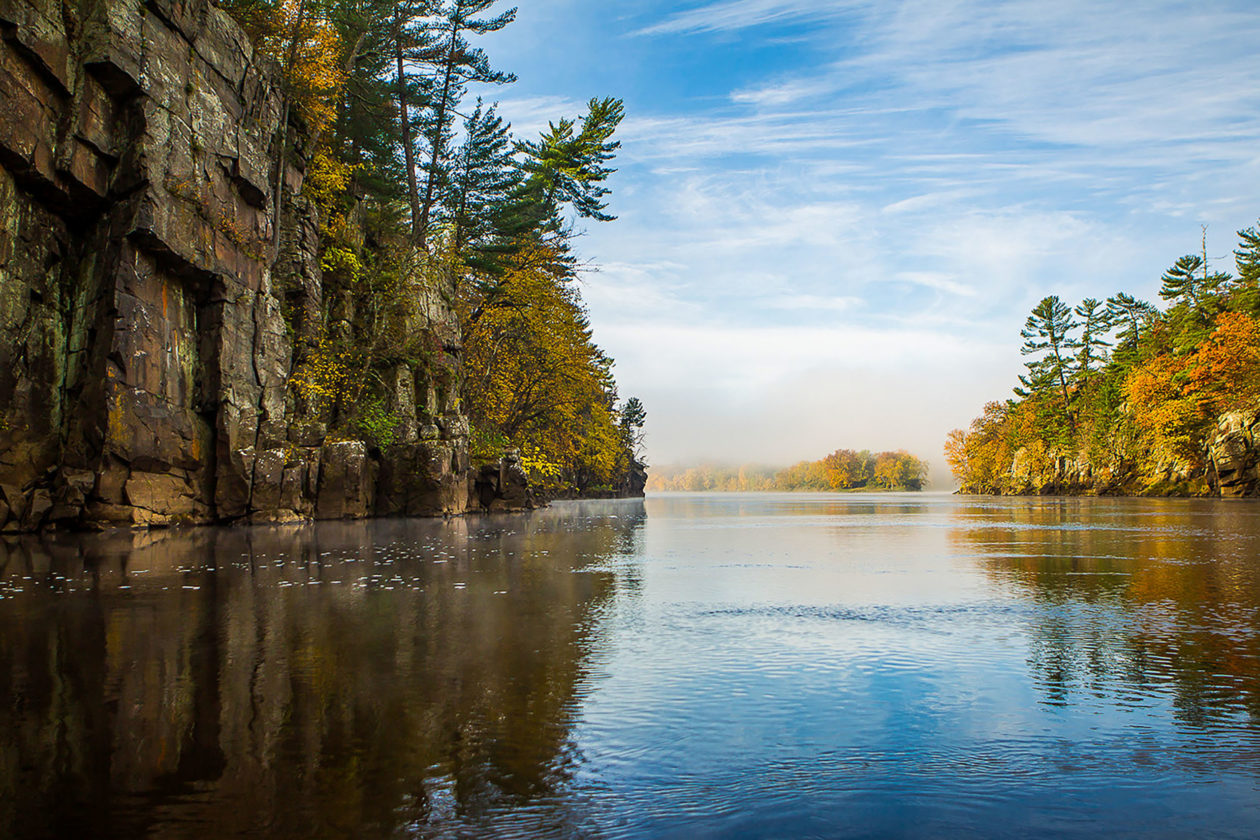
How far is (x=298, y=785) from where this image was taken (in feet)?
12.4

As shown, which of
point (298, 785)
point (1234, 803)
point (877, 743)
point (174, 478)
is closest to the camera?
point (1234, 803)

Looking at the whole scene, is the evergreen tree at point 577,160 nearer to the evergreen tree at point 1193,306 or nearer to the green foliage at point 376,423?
the green foliage at point 376,423

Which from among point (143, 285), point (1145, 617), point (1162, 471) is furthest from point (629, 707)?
point (1162, 471)

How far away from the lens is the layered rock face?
20.0 metres

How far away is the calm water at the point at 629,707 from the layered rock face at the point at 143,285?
423 inches

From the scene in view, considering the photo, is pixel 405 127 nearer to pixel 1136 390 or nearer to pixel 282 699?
pixel 282 699

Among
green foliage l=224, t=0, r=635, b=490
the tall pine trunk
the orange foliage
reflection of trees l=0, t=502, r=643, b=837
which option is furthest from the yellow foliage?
the orange foliage

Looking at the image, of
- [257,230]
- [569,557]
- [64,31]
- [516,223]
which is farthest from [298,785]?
[516,223]

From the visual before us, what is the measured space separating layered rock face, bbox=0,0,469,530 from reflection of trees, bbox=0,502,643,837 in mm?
10016

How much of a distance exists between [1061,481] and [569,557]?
8460 centimetres

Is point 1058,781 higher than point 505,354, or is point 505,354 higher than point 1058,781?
point 505,354

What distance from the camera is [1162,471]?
6262 centimetres

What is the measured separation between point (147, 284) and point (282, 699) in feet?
69.9

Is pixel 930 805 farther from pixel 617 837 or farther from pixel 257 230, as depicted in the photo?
pixel 257 230
